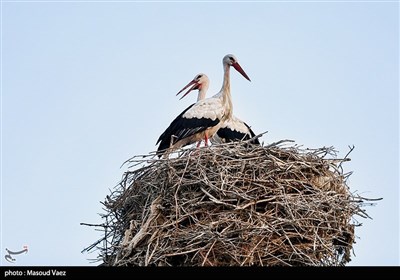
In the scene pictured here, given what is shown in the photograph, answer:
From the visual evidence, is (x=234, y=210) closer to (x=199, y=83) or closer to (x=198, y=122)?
(x=198, y=122)

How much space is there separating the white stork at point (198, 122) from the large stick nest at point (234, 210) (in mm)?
1242

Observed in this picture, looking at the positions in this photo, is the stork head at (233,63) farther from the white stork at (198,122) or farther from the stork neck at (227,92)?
the white stork at (198,122)

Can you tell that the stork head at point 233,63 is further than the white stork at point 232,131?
Yes

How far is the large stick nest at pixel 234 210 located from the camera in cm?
766

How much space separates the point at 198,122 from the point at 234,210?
85.5 inches

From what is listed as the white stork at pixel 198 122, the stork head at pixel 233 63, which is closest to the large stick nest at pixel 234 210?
the white stork at pixel 198 122

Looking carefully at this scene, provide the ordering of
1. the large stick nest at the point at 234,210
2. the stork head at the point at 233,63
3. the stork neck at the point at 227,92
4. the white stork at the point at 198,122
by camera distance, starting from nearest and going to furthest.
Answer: the large stick nest at the point at 234,210
the white stork at the point at 198,122
the stork neck at the point at 227,92
the stork head at the point at 233,63

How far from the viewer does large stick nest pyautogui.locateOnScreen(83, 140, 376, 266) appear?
7.66 m

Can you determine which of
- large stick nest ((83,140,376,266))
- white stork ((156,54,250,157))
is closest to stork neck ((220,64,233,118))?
white stork ((156,54,250,157))

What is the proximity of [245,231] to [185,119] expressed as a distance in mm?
2531

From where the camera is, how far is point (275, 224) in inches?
307

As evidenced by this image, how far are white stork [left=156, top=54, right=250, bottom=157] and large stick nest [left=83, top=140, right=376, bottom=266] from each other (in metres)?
1.24
